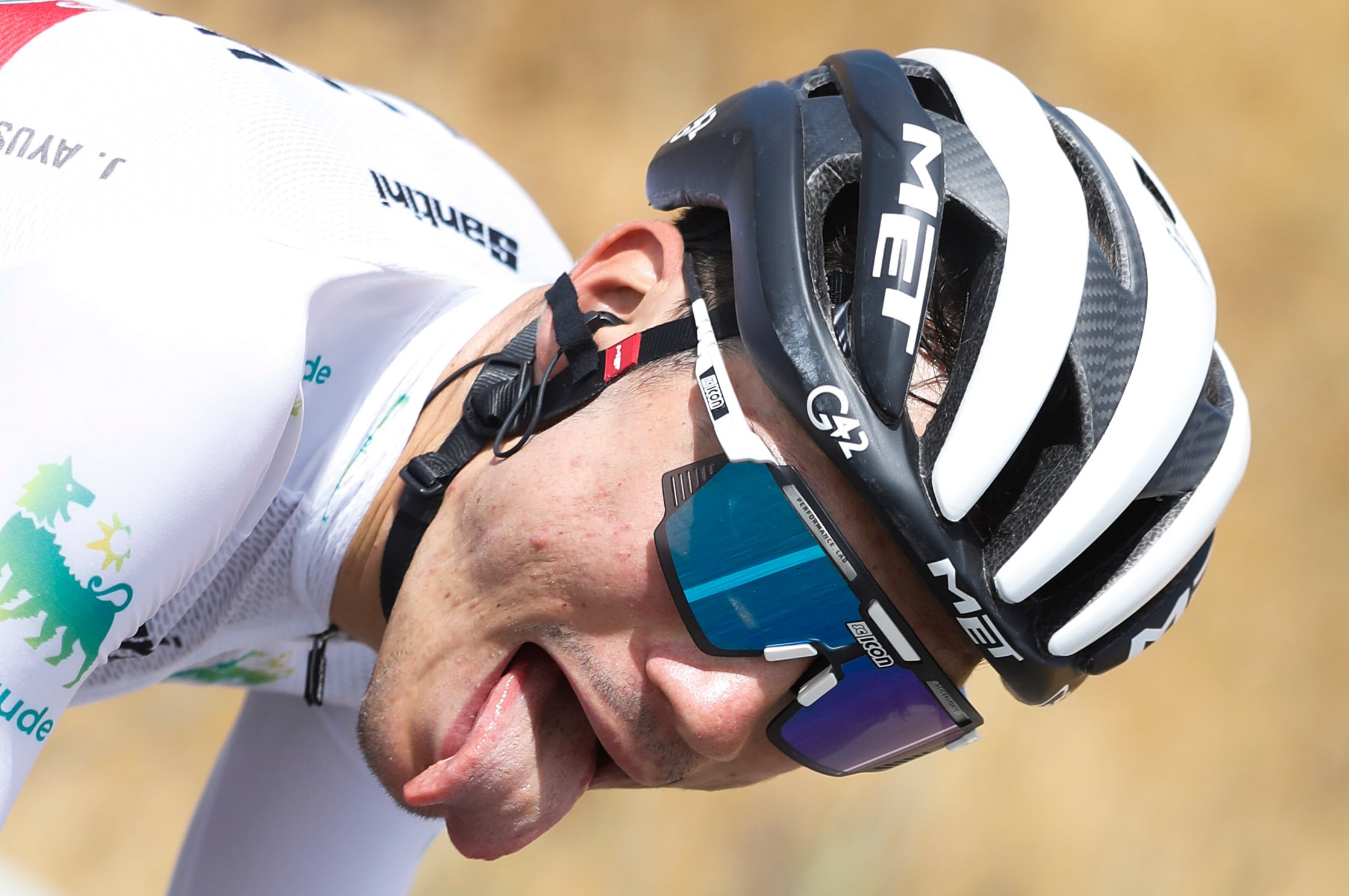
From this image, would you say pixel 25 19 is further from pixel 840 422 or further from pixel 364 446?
pixel 840 422

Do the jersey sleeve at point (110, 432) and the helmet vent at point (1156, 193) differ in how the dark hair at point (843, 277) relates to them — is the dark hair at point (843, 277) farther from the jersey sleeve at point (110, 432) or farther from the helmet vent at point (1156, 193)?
the jersey sleeve at point (110, 432)

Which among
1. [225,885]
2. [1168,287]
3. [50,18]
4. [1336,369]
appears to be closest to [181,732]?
[225,885]

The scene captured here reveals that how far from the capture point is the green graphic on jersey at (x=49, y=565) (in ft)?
3.62

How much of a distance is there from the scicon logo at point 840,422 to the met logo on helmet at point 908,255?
0.10 metres

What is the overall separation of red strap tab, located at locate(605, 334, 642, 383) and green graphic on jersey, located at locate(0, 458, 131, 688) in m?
0.64

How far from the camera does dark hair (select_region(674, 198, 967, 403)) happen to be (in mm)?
1403

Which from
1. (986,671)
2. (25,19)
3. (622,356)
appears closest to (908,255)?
(622,356)

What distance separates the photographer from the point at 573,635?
1.46 meters

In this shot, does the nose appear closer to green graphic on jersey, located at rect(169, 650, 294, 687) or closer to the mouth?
the mouth

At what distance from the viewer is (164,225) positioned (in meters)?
1.27

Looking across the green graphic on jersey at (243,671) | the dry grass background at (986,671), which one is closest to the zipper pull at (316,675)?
the green graphic on jersey at (243,671)

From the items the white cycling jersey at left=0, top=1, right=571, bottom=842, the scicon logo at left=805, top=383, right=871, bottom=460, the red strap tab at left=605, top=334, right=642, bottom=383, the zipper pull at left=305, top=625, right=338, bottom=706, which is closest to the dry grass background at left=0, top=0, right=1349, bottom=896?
the zipper pull at left=305, top=625, right=338, bottom=706

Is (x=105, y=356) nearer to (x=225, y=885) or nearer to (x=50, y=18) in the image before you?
(x=50, y=18)

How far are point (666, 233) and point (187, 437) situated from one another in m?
0.73
